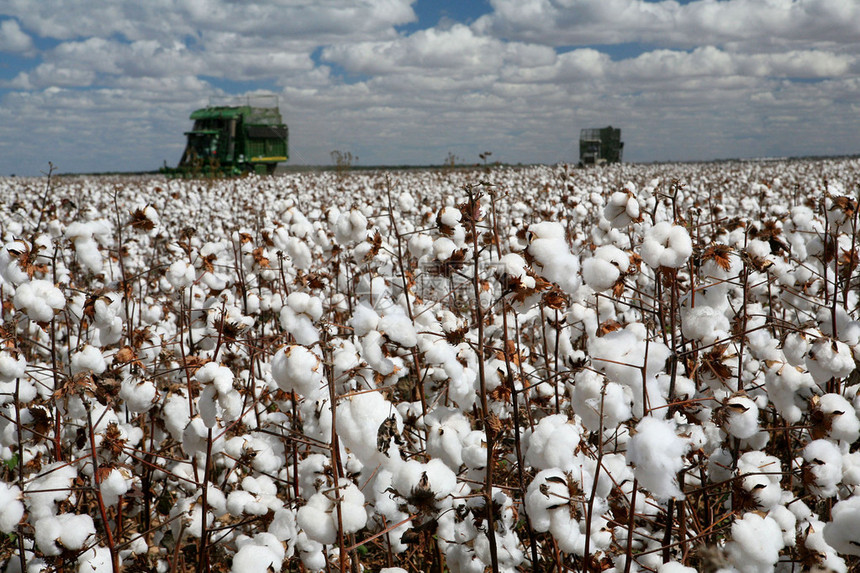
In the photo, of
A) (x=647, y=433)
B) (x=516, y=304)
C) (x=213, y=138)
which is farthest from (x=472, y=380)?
(x=213, y=138)

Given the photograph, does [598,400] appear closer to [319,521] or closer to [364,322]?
[364,322]

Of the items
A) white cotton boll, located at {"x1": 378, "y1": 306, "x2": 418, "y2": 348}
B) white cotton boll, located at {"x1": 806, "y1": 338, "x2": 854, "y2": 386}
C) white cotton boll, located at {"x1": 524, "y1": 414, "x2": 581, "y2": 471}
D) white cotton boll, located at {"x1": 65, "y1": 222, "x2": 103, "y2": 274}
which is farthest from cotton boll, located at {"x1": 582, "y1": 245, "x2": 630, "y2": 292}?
white cotton boll, located at {"x1": 65, "y1": 222, "x2": 103, "y2": 274}

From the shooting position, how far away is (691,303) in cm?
234

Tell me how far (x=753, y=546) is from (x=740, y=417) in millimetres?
378

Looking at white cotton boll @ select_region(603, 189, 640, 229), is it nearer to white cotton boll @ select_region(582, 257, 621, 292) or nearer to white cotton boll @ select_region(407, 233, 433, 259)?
white cotton boll @ select_region(582, 257, 621, 292)

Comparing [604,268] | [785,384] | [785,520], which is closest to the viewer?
[604,268]

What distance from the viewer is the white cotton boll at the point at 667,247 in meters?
1.85

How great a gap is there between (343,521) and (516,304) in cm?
84

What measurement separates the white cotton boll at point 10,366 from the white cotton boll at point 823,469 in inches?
104

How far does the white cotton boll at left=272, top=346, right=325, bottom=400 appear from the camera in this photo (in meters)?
1.70

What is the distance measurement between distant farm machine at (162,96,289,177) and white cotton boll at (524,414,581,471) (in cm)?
3201

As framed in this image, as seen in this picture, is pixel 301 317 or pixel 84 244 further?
pixel 84 244

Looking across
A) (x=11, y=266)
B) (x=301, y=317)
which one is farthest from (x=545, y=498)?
(x=11, y=266)

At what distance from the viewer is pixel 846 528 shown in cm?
160
